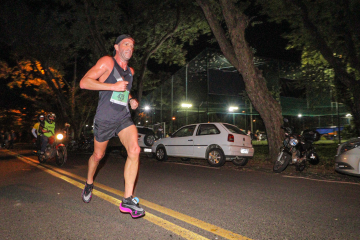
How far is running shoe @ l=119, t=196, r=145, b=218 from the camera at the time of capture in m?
3.65

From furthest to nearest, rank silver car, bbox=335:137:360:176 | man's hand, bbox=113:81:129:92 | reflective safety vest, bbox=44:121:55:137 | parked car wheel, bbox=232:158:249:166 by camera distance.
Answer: reflective safety vest, bbox=44:121:55:137 → parked car wheel, bbox=232:158:249:166 → silver car, bbox=335:137:360:176 → man's hand, bbox=113:81:129:92

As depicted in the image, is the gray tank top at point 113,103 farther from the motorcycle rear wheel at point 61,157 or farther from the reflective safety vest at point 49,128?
Result: the reflective safety vest at point 49,128

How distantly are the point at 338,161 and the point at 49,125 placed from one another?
363 inches

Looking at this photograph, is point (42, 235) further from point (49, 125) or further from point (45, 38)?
point (45, 38)

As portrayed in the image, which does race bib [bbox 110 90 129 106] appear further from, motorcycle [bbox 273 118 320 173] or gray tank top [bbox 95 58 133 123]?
motorcycle [bbox 273 118 320 173]

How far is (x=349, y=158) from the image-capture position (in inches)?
284

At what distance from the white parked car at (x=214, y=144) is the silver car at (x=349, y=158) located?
3310 millimetres

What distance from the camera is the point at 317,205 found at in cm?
476

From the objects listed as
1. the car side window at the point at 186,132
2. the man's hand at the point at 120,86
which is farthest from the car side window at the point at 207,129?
the man's hand at the point at 120,86

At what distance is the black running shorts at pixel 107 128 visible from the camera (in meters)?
3.95

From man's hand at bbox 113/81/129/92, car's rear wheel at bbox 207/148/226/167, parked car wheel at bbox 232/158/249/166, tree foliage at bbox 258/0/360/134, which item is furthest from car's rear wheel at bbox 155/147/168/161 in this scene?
man's hand at bbox 113/81/129/92

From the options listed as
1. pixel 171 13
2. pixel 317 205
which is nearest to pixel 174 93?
pixel 171 13

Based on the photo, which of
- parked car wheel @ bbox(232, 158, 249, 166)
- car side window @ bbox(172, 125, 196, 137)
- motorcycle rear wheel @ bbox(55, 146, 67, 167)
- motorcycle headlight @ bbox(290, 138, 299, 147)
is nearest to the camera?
motorcycle headlight @ bbox(290, 138, 299, 147)

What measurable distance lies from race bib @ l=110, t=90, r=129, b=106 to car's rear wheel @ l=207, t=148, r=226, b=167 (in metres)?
6.66
